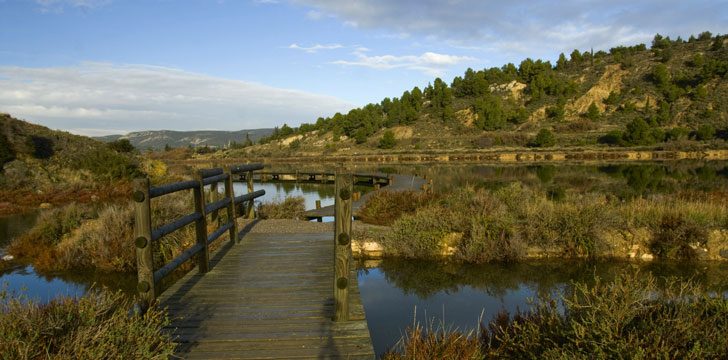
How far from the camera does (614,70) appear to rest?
75.8 metres

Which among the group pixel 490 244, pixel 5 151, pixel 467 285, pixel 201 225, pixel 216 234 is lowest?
pixel 467 285

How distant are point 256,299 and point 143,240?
142cm

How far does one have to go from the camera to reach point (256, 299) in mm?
4875

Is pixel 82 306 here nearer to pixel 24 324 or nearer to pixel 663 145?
pixel 24 324

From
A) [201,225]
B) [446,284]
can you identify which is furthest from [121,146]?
[201,225]

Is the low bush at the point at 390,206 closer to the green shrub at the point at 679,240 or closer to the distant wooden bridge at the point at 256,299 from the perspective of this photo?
the green shrub at the point at 679,240

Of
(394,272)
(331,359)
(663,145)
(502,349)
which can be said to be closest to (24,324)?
(331,359)

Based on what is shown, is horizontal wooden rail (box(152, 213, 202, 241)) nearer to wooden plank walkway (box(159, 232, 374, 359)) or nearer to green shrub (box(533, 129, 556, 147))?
wooden plank walkway (box(159, 232, 374, 359))

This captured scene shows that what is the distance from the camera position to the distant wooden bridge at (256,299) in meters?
3.74

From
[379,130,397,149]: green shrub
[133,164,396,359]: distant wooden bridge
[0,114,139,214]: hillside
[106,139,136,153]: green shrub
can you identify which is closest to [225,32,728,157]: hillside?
[379,130,397,149]: green shrub

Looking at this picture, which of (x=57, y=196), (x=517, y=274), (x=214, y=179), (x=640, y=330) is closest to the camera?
(x=640, y=330)

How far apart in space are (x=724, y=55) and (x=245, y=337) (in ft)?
279

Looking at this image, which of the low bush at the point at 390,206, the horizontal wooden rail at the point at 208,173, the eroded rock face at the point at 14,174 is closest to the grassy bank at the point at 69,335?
the horizontal wooden rail at the point at 208,173

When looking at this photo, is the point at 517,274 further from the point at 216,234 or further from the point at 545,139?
the point at 545,139
